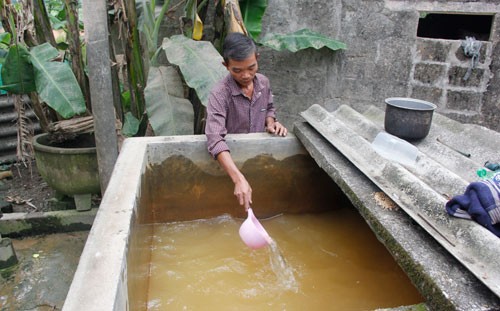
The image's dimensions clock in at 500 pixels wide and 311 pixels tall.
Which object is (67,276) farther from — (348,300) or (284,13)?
(284,13)

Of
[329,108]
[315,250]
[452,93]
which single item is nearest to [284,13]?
[329,108]

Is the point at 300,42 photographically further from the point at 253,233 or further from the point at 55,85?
the point at 253,233

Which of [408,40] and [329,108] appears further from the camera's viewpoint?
[329,108]

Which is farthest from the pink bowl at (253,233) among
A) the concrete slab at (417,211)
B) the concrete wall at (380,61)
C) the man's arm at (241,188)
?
the concrete wall at (380,61)

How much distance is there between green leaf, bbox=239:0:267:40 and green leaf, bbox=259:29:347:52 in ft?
0.45

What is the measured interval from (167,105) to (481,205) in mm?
2704

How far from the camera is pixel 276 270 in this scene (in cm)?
245

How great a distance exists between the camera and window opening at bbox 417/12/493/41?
15.5ft

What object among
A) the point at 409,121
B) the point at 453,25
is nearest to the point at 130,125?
the point at 409,121

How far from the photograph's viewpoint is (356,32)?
440 centimetres

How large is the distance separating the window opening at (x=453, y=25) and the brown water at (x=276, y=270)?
3.25 metres

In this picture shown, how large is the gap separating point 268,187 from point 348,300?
1.10 metres

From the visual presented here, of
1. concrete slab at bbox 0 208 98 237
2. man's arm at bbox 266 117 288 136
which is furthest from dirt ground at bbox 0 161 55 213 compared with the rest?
man's arm at bbox 266 117 288 136

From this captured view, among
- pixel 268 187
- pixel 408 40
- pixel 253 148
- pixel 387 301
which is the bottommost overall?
pixel 387 301
